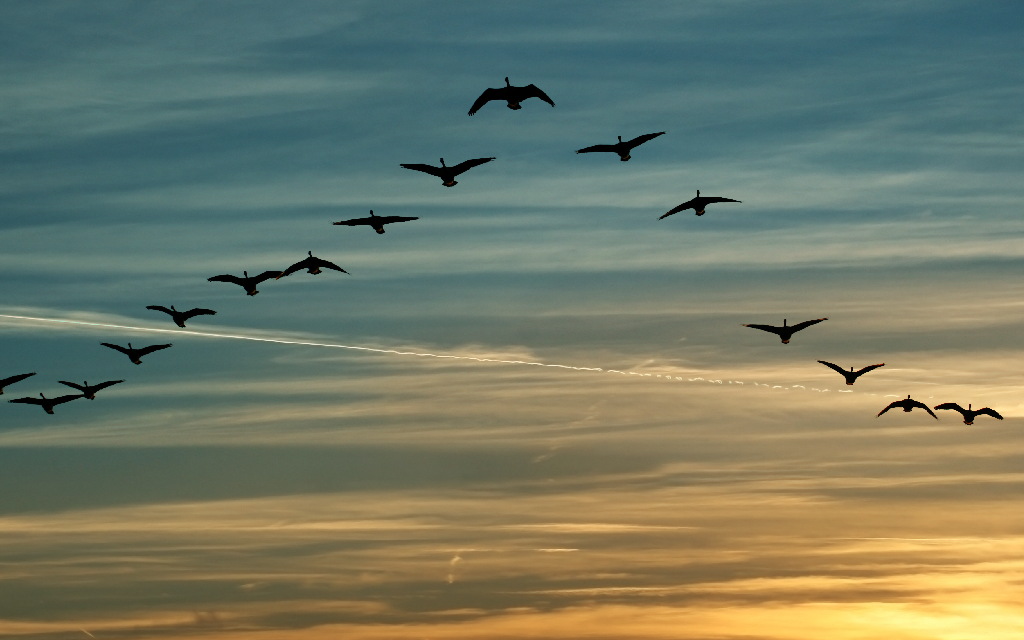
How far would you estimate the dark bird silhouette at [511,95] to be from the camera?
118500 millimetres

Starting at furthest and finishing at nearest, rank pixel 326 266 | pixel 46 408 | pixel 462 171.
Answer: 1. pixel 46 408
2. pixel 326 266
3. pixel 462 171

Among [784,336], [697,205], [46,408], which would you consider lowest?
[46,408]

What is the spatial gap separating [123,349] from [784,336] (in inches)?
2527

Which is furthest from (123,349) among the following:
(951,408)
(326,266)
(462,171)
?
(951,408)

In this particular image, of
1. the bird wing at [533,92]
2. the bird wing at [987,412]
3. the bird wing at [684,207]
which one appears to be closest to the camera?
the bird wing at [533,92]

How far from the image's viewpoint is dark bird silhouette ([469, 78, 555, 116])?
389ft

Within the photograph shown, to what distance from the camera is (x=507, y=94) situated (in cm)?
12044

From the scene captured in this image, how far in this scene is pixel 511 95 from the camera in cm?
12025

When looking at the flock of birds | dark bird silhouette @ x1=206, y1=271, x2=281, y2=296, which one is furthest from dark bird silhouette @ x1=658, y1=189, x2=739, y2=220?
dark bird silhouette @ x1=206, y1=271, x2=281, y2=296

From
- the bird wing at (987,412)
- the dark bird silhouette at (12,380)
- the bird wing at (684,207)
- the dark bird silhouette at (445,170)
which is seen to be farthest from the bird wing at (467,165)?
the bird wing at (987,412)

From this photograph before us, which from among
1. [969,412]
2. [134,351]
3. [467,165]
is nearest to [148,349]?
[134,351]

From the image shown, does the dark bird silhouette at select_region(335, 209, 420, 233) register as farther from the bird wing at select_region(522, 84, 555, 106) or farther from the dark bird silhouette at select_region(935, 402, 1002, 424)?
the dark bird silhouette at select_region(935, 402, 1002, 424)

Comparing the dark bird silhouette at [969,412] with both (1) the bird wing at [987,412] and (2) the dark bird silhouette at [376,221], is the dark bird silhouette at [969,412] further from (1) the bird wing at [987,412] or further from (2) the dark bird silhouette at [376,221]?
(2) the dark bird silhouette at [376,221]

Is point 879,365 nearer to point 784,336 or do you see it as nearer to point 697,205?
point 784,336
